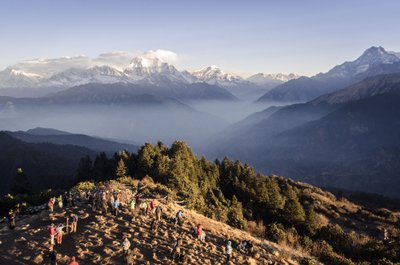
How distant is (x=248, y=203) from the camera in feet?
246

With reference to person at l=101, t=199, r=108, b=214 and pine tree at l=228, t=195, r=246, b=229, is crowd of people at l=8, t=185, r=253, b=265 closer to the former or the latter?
person at l=101, t=199, r=108, b=214

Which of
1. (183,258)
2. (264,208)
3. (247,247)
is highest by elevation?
(183,258)

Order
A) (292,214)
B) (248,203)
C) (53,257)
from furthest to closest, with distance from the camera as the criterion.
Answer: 1. (248,203)
2. (292,214)
3. (53,257)

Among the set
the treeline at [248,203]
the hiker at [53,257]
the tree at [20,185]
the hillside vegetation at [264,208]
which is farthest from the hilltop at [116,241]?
the tree at [20,185]

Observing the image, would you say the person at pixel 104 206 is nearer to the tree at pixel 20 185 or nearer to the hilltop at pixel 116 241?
the hilltop at pixel 116 241

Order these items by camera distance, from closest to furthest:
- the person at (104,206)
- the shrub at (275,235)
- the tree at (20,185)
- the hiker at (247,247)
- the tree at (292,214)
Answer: the hiker at (247,247) → the person at (104,206) → the shrub at (275,235) → the tree at (292,214) → the tree at (20,185)

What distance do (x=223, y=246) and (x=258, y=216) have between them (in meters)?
35.6

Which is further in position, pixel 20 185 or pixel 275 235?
pixel 20 185

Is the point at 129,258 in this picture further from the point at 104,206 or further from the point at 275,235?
the point at 275,235


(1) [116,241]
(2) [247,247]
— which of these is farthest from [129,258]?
(2) [247,247]

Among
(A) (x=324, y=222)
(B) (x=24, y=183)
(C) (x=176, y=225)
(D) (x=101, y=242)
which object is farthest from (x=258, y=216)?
(B) (x=24, y=183)

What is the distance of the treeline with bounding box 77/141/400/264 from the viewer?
4797cm

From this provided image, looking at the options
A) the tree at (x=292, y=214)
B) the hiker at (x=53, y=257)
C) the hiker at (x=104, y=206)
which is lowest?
the tree at (x=292, y=214)

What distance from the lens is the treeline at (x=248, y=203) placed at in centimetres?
4797
